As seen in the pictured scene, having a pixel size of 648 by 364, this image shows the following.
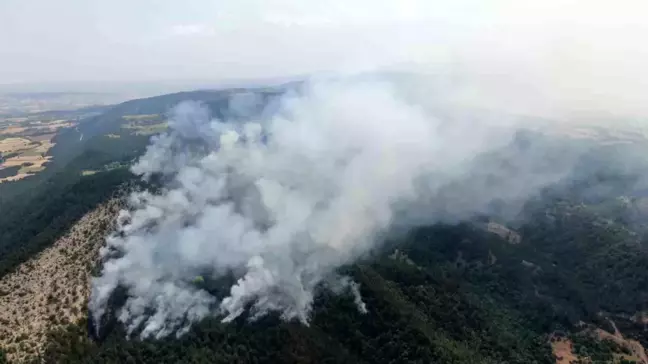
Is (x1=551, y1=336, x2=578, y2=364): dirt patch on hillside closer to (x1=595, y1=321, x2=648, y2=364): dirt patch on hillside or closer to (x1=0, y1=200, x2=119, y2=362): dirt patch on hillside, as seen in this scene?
(x1=595, y1=321, x2=648, y2=364): dirt patch on hillside

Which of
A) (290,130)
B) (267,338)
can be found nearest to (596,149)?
(290,130)

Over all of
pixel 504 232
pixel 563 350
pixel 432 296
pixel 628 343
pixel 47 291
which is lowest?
pixel 563 350

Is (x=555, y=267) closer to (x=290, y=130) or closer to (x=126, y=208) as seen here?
(x=290, y=130)

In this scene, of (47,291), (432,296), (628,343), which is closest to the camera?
(47,291)

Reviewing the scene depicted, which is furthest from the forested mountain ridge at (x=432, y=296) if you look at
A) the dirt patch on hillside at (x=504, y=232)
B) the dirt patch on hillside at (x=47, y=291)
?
the dirt patch on hillside at (x=504, y=232)

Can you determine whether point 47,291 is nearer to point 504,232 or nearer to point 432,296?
point 432,296

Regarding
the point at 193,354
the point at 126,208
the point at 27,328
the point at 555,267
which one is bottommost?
the point at 555,267

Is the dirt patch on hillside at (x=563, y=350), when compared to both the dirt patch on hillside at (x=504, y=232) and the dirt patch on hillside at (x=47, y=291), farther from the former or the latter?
the dirt patch on hillside at (x=47, y=291)

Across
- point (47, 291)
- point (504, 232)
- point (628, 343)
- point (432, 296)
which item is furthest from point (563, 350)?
point (47, 291)

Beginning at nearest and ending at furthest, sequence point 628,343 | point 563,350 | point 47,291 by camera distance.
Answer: point 47,291, point 563,350, point 628,343
